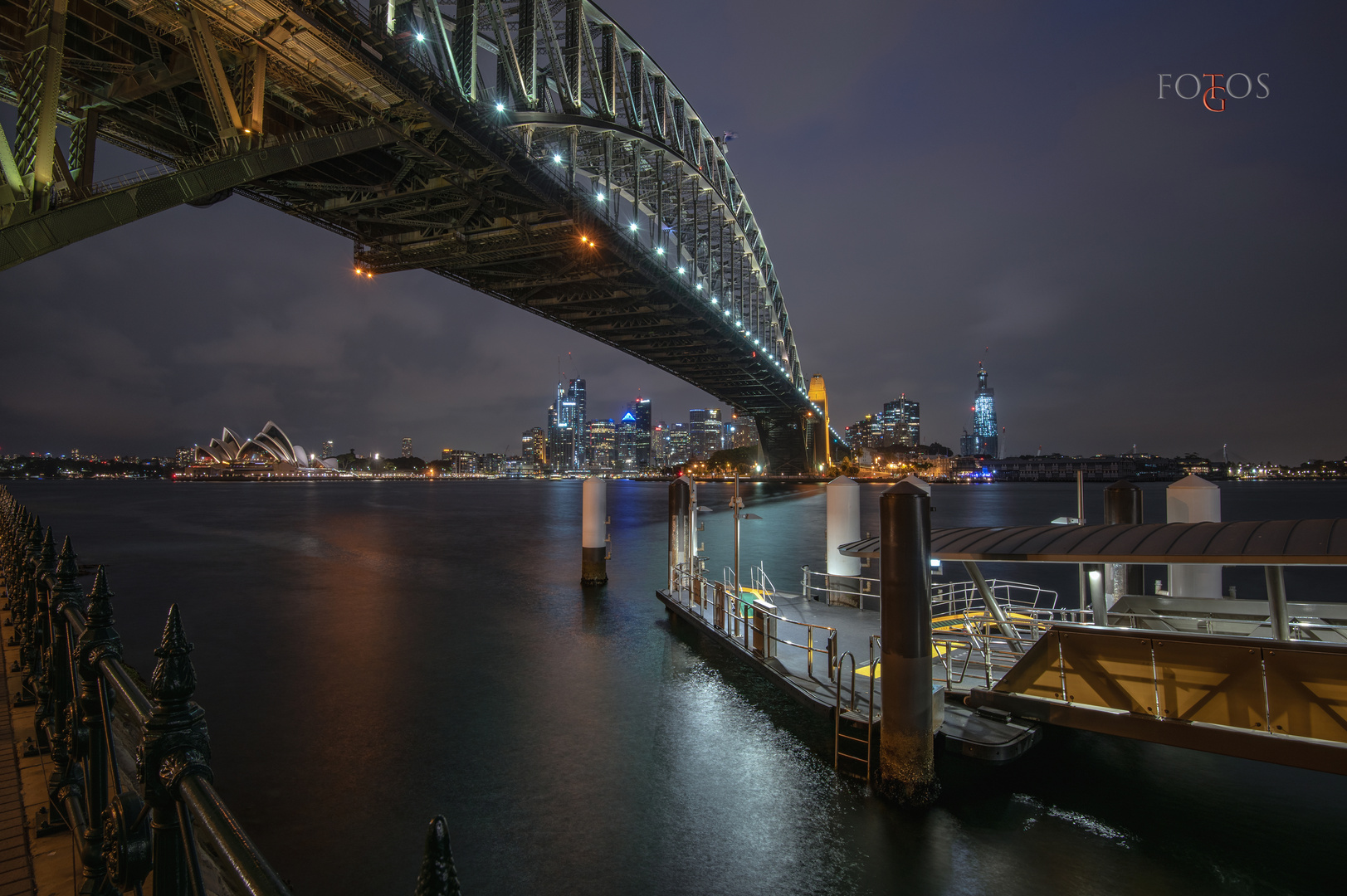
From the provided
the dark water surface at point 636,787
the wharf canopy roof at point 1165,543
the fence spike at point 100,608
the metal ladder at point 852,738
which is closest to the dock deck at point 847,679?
the metal ladder at point 852,738

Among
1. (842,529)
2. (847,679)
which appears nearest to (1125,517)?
(842,529)

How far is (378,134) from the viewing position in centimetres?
1967

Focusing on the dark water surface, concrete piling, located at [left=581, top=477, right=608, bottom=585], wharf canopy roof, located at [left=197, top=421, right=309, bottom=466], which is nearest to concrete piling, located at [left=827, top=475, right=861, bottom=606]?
the dark water surface

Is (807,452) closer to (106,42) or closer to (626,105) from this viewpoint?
(626,105)

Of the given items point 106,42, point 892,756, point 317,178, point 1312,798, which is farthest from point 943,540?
point 317,178

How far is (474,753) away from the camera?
35.1ft

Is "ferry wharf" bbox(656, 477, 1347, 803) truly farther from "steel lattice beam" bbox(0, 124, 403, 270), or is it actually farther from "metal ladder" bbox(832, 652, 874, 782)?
"steel lattice beam" bbox(0, 124, 403, 270)

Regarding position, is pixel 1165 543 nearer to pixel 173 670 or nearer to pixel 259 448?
pixel 173 670

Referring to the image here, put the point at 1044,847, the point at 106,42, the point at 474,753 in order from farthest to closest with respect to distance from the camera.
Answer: the point at 106,42, the point at 474,753, the point at 1044,847

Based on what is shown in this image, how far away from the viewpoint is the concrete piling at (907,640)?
802cm

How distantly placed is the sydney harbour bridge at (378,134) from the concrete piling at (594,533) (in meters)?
11.8

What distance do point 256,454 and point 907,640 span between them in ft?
678

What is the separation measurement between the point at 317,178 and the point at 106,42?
8829 millimetres

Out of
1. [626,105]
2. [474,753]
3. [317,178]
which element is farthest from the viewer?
[626,105]
